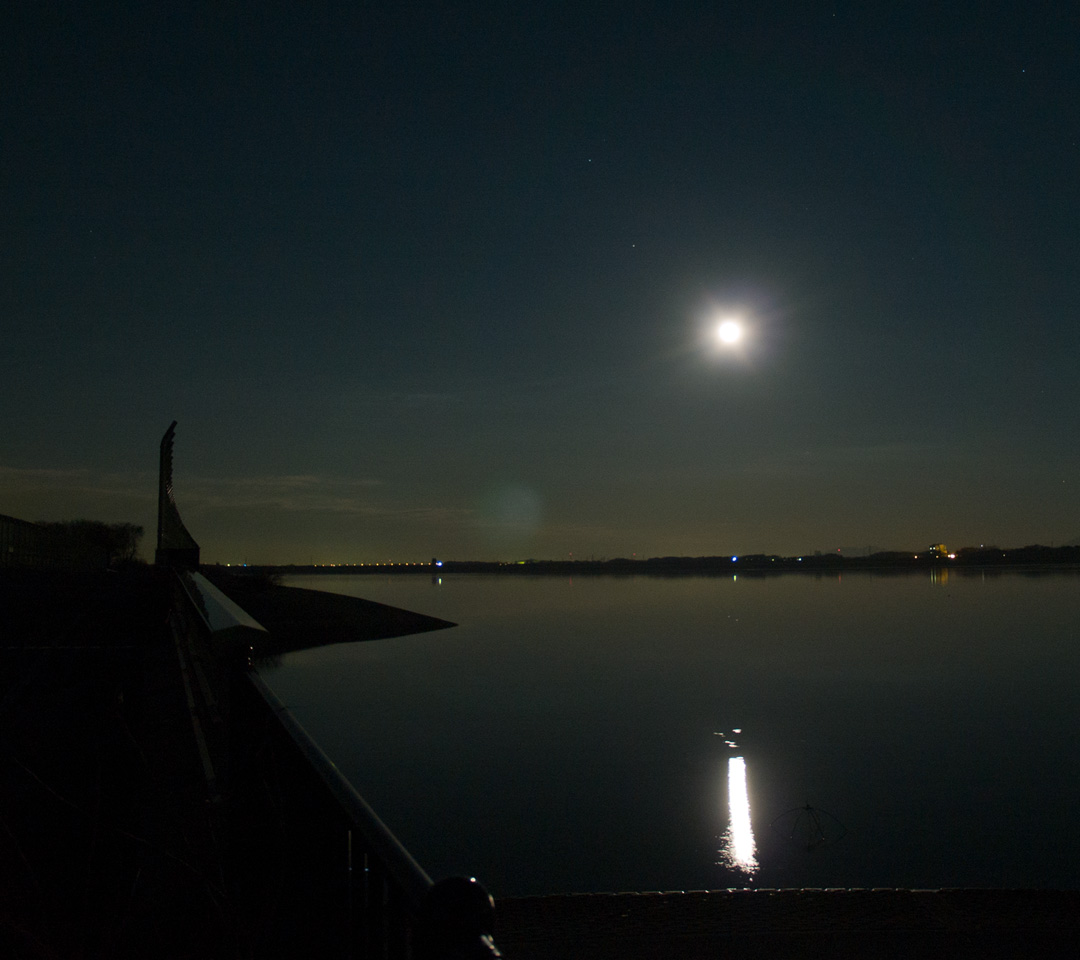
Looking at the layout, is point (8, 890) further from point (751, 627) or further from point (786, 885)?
point (751, 627)

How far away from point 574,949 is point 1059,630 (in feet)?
227

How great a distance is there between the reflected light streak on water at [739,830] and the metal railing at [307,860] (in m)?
14.7

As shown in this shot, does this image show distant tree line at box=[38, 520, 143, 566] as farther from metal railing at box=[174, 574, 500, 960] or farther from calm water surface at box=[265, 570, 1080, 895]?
metal railing at box=[174, 574, 500, 960]

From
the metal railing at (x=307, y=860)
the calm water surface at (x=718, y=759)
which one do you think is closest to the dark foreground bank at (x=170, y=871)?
the metal railing at (x=307, y=860)

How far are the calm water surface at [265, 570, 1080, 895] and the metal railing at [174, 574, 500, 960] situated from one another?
11.5m

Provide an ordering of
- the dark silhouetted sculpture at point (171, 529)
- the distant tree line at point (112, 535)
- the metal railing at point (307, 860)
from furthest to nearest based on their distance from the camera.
A: the distant tree line at point (112, 535) → the dark silhouetted sculpture at point (171, 529) → the metal railing at point (307, 860)

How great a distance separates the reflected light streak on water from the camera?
53.7ft

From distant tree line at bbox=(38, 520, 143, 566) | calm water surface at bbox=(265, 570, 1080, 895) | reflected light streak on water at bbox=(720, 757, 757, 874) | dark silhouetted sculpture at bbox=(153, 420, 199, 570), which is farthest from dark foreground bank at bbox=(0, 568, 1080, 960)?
distant tree line at bbox=(38, 520, 143, 566)

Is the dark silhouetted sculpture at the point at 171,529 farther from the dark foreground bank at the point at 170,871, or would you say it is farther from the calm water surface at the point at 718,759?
the calm water surface at the point at 718,759

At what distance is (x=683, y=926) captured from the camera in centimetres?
947

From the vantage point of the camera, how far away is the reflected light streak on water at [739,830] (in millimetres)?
16359

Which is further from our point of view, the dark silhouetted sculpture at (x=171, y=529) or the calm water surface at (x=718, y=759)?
the calm water surface at (x=718, y=759)

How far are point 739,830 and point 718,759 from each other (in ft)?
23.4

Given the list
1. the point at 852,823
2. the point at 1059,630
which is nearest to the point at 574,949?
the point at 852,823
